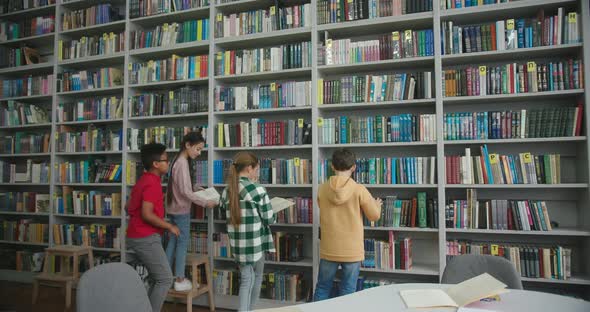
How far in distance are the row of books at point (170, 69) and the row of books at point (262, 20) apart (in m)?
0.36

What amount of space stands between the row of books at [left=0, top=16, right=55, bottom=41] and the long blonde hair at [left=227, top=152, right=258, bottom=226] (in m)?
3.60

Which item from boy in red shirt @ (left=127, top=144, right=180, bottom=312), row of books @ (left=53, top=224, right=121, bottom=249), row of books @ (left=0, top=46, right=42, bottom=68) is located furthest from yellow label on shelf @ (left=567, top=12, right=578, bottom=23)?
Result: row of books @ (left=0, top=46, right=42, bottom=68)

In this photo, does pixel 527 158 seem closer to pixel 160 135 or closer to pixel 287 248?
pixel 287 248

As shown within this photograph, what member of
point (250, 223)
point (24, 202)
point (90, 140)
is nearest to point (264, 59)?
point (250, 223)

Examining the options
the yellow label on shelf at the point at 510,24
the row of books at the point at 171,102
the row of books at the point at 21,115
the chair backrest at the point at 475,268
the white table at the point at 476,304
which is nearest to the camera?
the white table at the point at 476,304

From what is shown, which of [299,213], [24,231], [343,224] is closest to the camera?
[343,224]

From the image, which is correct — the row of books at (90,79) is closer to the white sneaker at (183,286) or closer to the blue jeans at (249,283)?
the white sneaker at (183,286)

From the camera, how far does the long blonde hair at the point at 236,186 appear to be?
2.71m

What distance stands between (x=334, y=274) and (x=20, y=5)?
519cm

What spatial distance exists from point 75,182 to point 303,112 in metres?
2.81

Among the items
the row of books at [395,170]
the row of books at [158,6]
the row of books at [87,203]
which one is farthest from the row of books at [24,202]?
the row of books at [395,170]

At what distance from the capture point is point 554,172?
9.41ft

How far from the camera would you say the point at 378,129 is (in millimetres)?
3314

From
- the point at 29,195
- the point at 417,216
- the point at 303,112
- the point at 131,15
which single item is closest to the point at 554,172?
the point at 417,216
